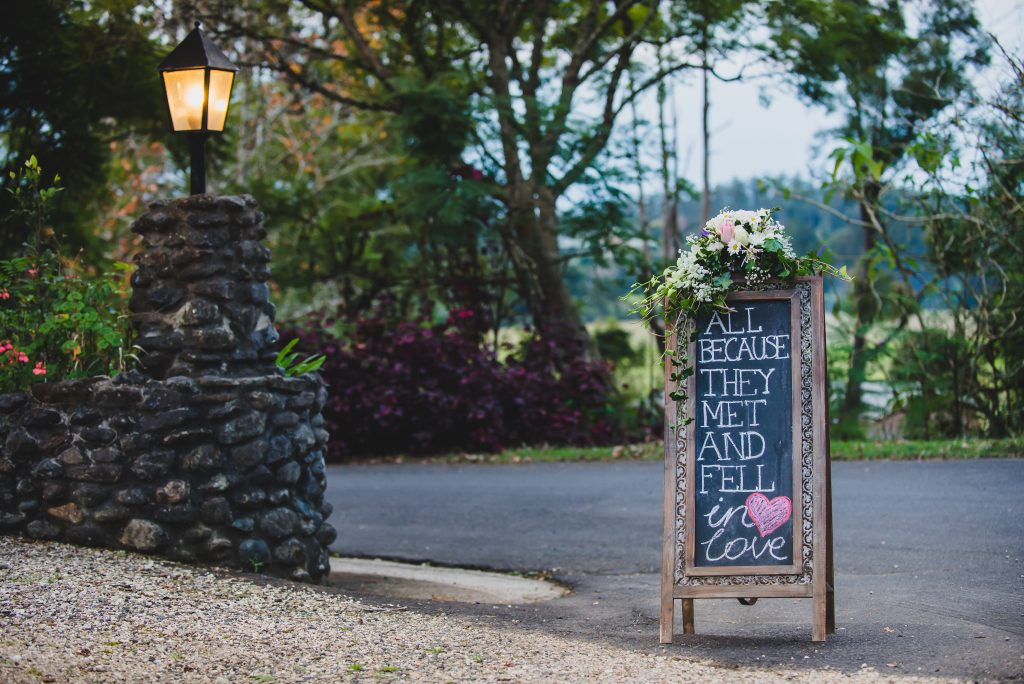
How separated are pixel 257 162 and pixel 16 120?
7.78 m

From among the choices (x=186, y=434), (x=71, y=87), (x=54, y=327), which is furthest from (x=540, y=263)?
(x=186, y=434)

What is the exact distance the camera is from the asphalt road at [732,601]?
16.2ft

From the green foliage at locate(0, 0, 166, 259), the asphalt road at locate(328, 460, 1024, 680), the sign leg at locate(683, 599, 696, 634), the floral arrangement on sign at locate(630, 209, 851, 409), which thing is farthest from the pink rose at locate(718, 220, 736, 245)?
the green foliage at locate(0, 0, 166, 259)

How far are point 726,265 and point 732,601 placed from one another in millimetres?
2238

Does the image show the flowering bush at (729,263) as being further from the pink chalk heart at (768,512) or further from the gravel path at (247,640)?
the gravel path at (247,640)

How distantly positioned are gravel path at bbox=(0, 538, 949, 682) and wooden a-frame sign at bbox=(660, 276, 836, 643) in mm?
545

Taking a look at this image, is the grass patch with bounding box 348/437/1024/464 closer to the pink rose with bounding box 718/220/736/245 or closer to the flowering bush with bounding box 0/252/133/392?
the flowering bush with bounding box 0/252/133/392

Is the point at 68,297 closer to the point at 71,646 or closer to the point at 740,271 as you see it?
the point at 71,646

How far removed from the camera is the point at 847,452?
10938 mm

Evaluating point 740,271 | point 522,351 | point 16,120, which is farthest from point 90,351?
point 16,120

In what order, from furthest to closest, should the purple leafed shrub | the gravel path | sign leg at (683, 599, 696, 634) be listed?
the purple leafed shrub
sign leg at (683, 599, 696, 634)
the gravel path

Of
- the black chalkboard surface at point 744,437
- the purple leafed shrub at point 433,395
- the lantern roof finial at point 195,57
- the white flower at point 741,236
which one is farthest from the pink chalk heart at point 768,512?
the purple leafed shrub at point 433,395

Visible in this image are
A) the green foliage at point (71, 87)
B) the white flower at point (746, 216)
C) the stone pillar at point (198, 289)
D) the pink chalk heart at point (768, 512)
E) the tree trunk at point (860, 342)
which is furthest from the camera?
the green foliage at point (71, 87)

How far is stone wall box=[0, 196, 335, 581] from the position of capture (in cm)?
648
